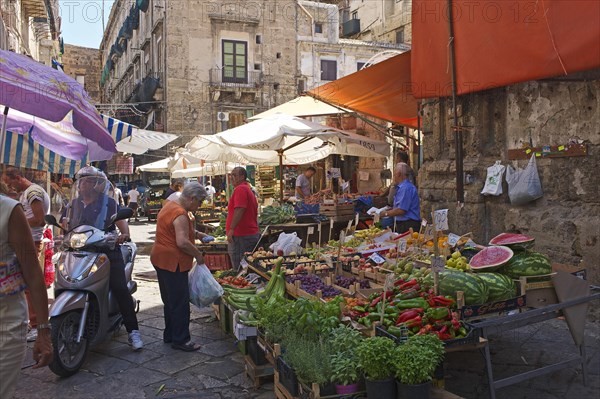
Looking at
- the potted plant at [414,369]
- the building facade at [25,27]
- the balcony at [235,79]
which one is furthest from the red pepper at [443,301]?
the balcony at [235,79]

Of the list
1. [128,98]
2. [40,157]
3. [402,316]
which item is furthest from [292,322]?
[128,98]

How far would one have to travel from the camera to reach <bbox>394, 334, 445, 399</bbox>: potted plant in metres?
3.02

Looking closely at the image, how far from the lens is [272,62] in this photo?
92.8 ft

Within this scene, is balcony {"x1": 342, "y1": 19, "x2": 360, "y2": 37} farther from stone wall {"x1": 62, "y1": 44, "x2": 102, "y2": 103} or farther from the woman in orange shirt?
the woman in orange shirt

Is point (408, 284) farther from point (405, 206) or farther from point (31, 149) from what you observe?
point (31, 149)

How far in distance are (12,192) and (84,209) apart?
1.34 meters

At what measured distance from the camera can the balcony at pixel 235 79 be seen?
27.1 meters

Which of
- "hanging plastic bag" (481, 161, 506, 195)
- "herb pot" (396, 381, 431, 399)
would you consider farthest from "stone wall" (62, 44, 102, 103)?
"herb pot" (396, 381, 431, 399)

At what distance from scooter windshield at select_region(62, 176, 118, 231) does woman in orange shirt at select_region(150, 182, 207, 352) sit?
1.77ft

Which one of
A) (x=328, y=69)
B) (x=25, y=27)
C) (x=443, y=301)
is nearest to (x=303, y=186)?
(x=443, y=301)

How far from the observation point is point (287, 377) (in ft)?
11.5

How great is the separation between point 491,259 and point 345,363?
5.83 feet

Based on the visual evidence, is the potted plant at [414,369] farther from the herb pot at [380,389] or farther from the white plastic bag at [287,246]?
the white plastic bag at [287,246]

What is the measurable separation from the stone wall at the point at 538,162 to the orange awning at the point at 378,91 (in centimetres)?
98
